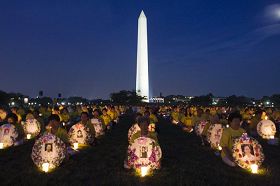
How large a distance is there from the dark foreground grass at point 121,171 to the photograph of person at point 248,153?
45 centimetres

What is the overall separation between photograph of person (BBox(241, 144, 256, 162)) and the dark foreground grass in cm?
45

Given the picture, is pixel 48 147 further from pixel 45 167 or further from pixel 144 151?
pixel 144 151

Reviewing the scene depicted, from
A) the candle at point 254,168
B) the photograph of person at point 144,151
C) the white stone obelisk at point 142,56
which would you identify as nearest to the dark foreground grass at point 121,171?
the candle at point 254,168

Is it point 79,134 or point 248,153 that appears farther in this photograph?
point 79,134

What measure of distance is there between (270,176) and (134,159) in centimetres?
363

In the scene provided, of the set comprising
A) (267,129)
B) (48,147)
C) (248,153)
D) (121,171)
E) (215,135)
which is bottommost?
(121,171)

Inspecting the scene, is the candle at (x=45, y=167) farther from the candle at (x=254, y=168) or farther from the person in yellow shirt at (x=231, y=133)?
the candle at (x=254, y=168)

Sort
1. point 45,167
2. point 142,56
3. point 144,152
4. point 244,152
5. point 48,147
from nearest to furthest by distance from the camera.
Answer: point 144,152, point 244,152, point 48,147, point 45,167, point 142,56

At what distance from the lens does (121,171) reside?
11.9m

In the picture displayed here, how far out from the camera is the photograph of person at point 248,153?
11.2m

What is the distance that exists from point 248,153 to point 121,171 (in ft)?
11.6

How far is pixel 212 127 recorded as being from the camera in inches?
655

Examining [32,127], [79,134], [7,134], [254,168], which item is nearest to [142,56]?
[32,127]

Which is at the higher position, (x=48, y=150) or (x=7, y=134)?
(x=7, y=134)
